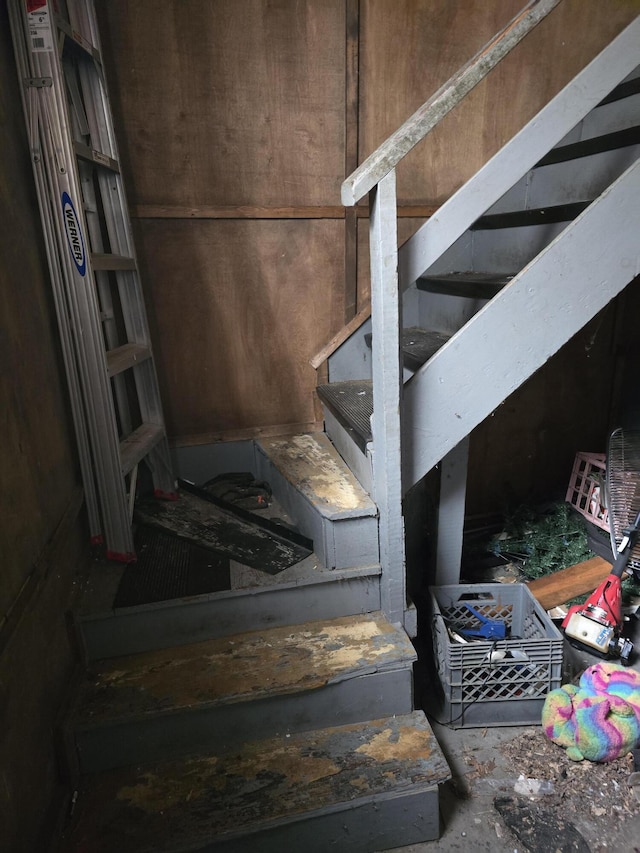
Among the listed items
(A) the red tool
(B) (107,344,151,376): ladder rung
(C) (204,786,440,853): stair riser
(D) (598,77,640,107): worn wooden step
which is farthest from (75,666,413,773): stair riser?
(D) (598,77,640,107): worn wooden step

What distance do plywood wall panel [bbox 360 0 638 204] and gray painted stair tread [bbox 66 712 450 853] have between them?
2260 mm

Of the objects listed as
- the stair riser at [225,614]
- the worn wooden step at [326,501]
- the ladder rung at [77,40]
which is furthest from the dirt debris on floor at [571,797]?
the ladder rung at [77,40]

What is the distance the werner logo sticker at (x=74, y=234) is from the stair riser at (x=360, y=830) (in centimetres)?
170

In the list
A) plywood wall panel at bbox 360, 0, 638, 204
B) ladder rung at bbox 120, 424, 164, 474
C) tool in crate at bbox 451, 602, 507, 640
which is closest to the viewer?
ladder rung at bbox 120, 424, 164, 474

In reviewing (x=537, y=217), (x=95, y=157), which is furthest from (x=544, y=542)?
(x=95, y=157)

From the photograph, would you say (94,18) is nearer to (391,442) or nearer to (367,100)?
(367,100)

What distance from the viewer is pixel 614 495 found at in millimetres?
2617

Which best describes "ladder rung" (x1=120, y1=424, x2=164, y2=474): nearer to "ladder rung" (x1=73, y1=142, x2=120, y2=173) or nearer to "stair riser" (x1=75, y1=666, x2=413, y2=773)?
"stair riser" (x1=75, y1=666, x2=413, y2=773)

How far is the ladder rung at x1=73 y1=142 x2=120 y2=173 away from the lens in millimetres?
1822

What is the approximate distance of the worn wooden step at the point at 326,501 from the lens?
5.87 feet

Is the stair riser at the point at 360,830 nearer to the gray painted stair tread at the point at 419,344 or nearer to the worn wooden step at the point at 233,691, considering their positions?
the worn wooden step at the point at 233,691

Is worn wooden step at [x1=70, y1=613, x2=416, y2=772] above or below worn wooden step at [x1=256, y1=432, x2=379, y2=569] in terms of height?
below

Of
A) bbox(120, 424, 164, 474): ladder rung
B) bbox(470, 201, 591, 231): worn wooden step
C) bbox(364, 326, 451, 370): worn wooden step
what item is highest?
bbox(470, 201, 591, 231): worn wooden step

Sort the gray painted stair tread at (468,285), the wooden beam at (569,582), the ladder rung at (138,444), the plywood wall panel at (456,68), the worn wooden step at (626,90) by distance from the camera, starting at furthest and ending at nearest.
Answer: the wooden beam at (569,582) → the plywood wall panel at (456,68) → the worn wooden step at (626,90) → the ladder rung at (138,444) → the gray painted stair tread at (468,285)
